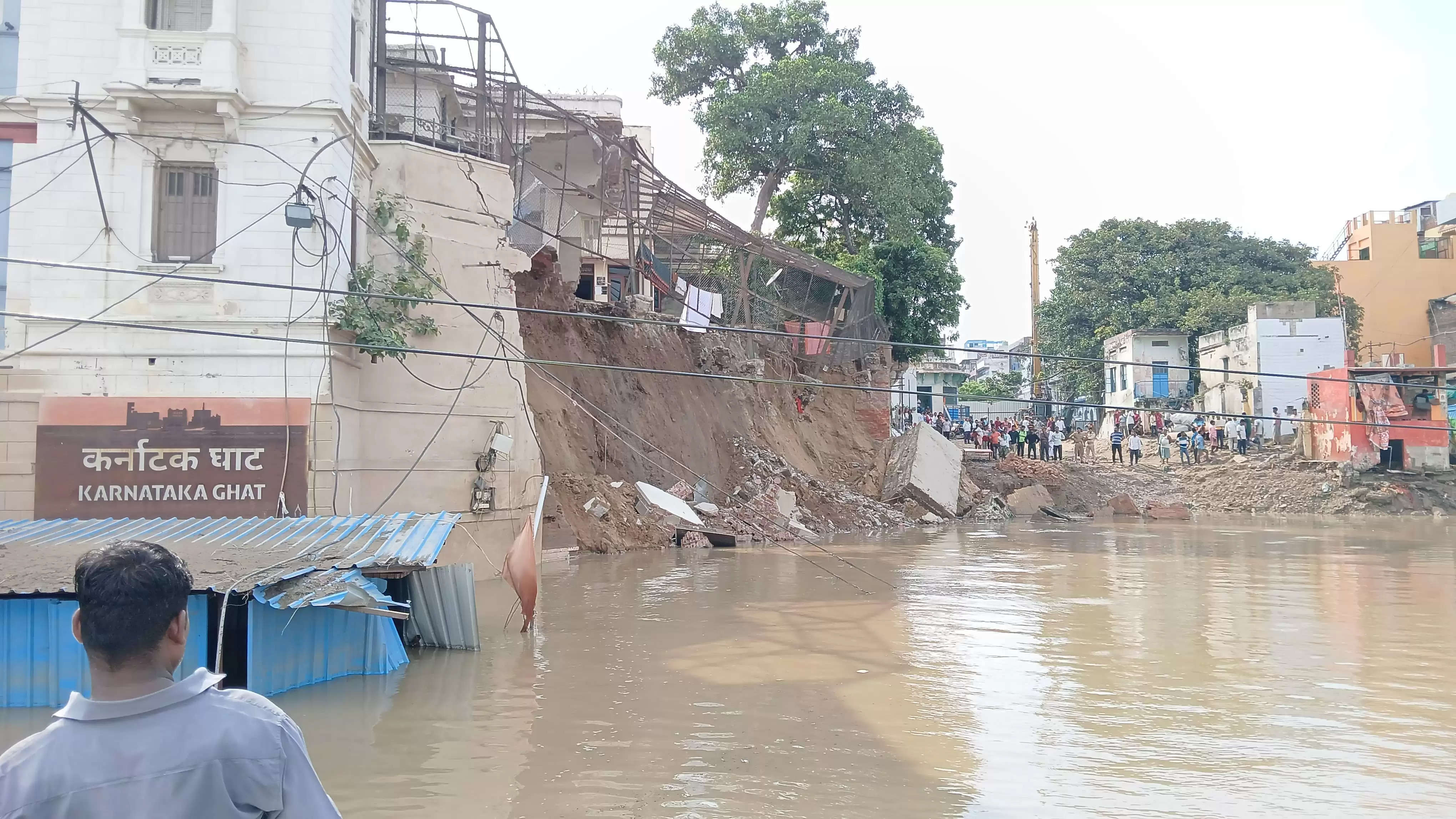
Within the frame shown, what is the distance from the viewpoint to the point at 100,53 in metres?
14.8

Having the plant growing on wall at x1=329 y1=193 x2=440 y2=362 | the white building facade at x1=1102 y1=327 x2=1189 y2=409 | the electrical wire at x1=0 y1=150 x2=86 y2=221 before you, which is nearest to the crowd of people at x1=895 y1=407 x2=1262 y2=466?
the white building facade at x1=1102 y1=327 x2=1189 y2=409

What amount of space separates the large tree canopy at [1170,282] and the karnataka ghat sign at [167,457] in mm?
44741

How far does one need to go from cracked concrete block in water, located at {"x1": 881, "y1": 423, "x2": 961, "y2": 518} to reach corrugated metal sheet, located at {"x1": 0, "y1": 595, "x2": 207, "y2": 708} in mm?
24981

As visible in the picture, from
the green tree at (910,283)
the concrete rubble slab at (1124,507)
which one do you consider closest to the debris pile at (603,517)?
the green tree at (910,283)

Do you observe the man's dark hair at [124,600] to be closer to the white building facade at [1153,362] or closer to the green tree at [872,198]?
the green tree at [872,198]

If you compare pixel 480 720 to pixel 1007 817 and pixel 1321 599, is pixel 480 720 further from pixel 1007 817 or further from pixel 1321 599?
pixel 1321 599

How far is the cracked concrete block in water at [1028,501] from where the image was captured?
1375 inches

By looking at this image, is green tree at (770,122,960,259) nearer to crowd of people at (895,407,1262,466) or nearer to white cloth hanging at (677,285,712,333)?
crowd of people at (895,407,1262,466)

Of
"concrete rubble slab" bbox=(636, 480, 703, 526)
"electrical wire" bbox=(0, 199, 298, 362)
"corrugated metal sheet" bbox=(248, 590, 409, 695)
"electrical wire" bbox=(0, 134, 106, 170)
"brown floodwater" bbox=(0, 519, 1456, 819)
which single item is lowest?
"brown floodwater" bbox=(0, 519, 1456, 819)

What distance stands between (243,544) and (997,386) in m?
73.7

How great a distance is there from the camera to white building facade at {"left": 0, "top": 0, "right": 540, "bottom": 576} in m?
14.6

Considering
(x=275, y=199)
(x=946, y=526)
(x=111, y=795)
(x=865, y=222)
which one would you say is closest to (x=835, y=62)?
(x=865, y=222)

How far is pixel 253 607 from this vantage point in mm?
9758

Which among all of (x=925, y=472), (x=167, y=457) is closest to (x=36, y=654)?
(x=167, y=457)
